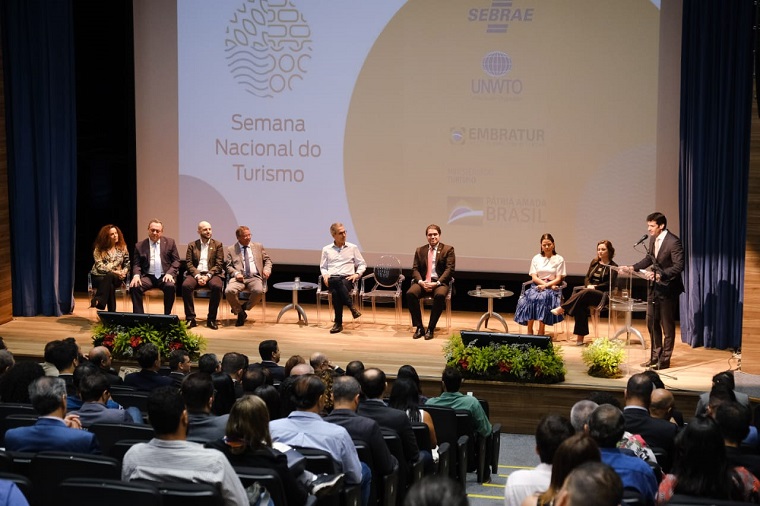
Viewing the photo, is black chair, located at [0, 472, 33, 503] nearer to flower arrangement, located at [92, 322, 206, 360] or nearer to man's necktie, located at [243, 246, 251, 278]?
flower arrangement, located at [92, 322, 206, 360]

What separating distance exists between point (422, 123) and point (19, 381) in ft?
18.6

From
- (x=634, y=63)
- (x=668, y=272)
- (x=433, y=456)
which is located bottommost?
(x=433, y=456)

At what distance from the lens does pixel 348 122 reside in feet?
33.1

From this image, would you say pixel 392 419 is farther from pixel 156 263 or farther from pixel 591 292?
pixel 156 263

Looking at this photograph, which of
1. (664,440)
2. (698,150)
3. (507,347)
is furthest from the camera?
(698,150)

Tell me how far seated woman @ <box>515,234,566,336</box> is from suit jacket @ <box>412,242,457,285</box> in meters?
0.70

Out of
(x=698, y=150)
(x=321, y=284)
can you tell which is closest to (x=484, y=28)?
(x=698, y=150)

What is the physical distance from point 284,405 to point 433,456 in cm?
83

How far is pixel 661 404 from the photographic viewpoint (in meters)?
5.00

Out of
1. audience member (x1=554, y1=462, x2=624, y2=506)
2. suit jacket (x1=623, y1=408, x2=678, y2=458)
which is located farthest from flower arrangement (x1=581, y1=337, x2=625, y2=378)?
audience member (x1=554, y1=462, x2=624, y2=506)

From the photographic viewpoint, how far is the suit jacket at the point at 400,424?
4.89 m

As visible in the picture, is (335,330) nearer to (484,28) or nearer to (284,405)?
(484,28)

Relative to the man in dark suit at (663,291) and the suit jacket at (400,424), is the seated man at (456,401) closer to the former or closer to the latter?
the suit jacket at (400,424)

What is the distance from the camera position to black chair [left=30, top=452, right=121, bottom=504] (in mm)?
3672
